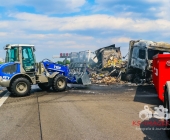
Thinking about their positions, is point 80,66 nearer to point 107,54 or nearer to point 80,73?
point 80,73

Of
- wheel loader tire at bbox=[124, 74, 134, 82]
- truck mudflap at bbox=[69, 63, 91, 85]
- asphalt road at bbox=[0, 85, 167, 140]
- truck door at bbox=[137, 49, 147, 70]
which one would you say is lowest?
asphalt road at bbox=[0, 85, 167, 140]

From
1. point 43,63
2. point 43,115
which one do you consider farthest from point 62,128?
point 43,63

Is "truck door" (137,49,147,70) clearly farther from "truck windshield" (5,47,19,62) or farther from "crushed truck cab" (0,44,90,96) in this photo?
"truck windshield" (5,47,19,62)

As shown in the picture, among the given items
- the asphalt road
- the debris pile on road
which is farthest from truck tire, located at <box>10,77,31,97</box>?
the debris pile on road

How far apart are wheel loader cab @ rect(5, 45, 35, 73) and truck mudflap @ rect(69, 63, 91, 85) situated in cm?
312

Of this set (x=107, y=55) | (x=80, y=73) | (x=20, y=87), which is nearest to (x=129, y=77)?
(x=80, y=73)

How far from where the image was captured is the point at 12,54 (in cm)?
1271

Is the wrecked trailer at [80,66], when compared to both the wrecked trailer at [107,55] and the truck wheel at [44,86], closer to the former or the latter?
the truck wheel at [44,86]

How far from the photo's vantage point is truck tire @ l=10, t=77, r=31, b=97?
11680 millimetres

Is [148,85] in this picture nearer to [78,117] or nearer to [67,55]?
[67,55]

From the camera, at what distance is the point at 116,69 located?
2100 centimetres

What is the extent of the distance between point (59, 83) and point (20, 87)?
2438 mm

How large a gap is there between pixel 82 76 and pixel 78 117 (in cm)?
749

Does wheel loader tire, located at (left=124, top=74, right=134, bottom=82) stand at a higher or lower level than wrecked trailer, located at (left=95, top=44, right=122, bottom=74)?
lower
